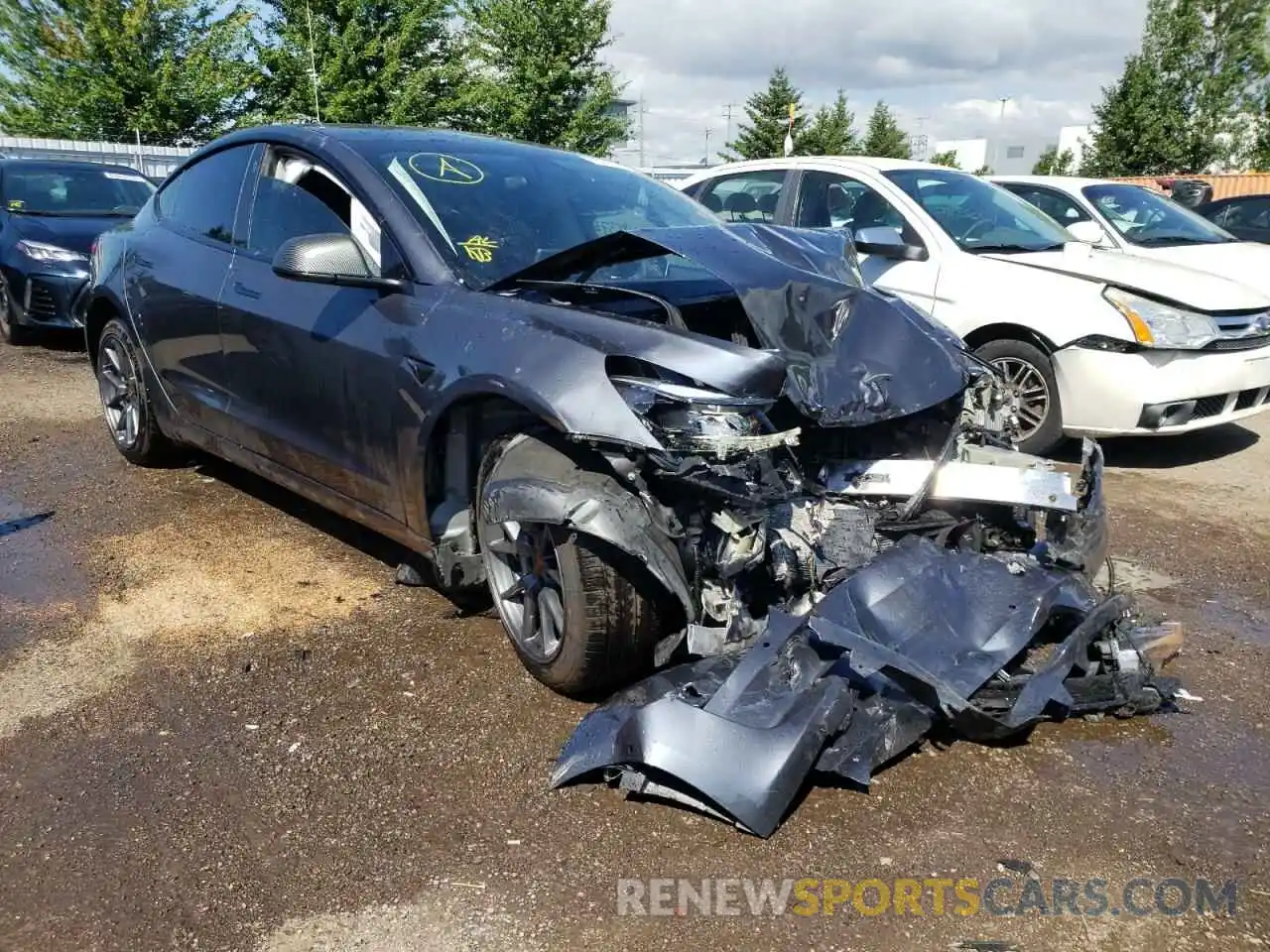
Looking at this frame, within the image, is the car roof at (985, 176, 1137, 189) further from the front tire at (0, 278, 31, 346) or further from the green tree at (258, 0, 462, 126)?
the green tree at (258, 0, 462, 126)

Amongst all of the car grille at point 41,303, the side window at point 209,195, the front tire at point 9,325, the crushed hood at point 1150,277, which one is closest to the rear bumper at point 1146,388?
the crushed hood at point 1150,277

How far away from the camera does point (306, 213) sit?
12.7ft

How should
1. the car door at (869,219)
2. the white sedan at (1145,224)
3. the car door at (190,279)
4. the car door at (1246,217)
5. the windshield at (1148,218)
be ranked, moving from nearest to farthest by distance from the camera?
the car door at (190,279)
the car door at (869,219)
the white sedan at (1145,224)
the windshield at (1148,218)
the car door at (1246,217)

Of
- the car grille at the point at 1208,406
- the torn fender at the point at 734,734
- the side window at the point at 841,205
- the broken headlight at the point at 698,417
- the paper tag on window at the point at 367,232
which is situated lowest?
the torn fender at the point at 734,734

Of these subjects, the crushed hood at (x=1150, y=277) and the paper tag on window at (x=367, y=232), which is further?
the crushed hood at (x=1150, y=277)

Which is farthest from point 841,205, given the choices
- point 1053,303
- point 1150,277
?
point 1150,277

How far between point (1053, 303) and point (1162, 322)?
571 millimetres

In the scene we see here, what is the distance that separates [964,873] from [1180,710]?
1241 millimetres

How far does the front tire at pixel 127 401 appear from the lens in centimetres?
513

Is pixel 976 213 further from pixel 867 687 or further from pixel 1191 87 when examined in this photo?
pixel 1191 87

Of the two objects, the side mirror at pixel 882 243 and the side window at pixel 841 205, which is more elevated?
the side window at pixel 841 205

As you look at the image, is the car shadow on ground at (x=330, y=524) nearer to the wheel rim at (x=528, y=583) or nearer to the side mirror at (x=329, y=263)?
the wheel rim at (x=528, y=583)

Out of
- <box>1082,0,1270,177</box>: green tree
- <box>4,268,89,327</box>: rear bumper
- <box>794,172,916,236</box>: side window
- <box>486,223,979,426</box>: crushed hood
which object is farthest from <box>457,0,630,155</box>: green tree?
<box>486,223,979,426</box>: crushed hood

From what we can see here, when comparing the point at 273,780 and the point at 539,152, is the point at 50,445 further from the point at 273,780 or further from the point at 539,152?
the point at 273,780
